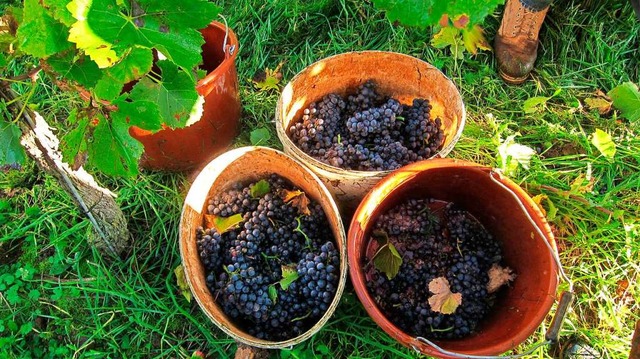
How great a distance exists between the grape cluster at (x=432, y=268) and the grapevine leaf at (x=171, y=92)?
0.83 metres

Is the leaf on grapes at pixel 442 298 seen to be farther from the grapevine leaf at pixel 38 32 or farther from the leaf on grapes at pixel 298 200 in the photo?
the grapevine leaf at pixel 38 32

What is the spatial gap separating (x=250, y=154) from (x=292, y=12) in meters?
1.13

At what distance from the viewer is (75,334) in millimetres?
2020

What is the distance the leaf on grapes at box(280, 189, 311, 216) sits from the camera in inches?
74.9

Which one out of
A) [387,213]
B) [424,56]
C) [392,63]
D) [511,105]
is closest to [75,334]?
[387,213]

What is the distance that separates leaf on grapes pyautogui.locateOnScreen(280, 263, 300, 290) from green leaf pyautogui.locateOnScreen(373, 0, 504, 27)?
0.92 metres

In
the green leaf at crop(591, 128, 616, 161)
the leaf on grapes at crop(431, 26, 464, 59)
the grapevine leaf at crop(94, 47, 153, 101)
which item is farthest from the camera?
the leaf on grapes at crop(431, 26, 464, 59)

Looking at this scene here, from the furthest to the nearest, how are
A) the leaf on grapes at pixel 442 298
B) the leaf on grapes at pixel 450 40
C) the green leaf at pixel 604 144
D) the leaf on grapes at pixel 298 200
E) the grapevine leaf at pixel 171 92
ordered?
the leaf on grapes at pixel 450 40 → the green leaf at pixel 604 144 → the leaf on grapes at pixel 298 200 → the leaf on grapes at pixel 442 298 → the grapevine leaf at pixel 171 92

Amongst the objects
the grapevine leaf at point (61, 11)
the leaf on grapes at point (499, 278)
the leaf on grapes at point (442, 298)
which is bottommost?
the leaf on grapes at point (499, 278)

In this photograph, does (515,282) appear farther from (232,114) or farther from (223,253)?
(232,114)

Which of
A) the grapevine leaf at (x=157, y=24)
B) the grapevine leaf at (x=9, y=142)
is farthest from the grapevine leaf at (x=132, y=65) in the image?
the grapevine leaf at (x=9, y=142)

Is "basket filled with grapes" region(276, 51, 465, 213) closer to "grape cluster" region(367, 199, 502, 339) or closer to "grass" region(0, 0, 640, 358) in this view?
"grape cluster" region(367, 199, 502, 339)

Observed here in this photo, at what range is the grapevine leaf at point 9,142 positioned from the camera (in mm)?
1403

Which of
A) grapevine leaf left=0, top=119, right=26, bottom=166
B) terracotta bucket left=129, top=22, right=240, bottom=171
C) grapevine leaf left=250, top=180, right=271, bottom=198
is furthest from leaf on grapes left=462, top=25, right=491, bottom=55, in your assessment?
grapevine leaf left=0, top=119, right=26, bottom=166
